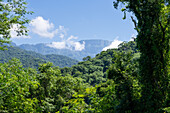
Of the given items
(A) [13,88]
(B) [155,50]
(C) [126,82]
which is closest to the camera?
(B) [155,50]

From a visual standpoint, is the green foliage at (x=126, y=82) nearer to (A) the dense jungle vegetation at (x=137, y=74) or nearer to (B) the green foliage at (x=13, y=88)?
(A) the dense jungle vegetation at (x=137, y=74)

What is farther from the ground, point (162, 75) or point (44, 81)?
point (162, 75)

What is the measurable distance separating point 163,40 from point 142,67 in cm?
120

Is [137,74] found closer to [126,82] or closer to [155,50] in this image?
[126,82]

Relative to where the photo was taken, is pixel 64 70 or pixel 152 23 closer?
pixel 152 23

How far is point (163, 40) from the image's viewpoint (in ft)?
18.1

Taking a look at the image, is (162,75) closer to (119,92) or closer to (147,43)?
(147,43)

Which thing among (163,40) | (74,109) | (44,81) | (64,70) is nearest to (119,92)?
(74,109)

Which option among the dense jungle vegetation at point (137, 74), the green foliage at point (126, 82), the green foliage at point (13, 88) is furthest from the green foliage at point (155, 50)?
the green foliage at point (13, 88)

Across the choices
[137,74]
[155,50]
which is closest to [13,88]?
[137,74]

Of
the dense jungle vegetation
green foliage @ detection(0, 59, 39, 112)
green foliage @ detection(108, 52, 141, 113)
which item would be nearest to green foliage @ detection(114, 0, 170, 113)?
the dense jungle vegetation

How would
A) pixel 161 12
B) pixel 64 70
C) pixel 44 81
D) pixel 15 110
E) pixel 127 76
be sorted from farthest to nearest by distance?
1. pixel 64 70
2. pixel 44 81
3. pixel 15 110
4. pixel 127 76
5. pixel 161 12

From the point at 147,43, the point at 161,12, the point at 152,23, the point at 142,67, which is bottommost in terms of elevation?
the point at 142,67

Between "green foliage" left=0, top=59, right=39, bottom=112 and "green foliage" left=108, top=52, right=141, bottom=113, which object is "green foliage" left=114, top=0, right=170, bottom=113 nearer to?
"green foliage" left=108, top=52, right=141, bottom=113
